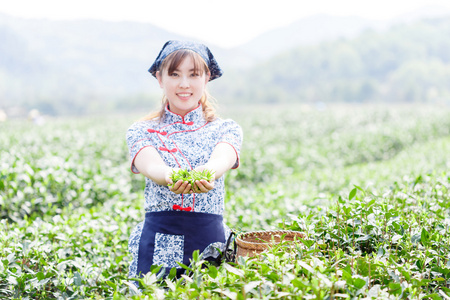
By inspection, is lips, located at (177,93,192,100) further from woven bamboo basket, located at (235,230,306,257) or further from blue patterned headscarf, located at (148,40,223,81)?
woven bamboo basket, located at (235,230,306,257)

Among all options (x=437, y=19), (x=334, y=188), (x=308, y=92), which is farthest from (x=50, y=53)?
(x=334, y=188)

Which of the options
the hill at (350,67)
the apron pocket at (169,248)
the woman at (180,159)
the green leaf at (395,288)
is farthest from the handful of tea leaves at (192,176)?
the hill at (350,67)

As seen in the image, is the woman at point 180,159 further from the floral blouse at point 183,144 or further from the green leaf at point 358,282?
the green leaf at point 358,282

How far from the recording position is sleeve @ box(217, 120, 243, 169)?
7.18 feet

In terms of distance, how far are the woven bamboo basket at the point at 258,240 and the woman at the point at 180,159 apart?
0.19 meters

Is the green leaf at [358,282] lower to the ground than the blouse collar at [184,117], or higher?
lower

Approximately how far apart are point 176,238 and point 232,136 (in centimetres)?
56

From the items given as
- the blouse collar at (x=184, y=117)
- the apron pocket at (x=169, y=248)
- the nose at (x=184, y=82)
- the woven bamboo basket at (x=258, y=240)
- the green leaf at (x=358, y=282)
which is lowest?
the apron pocket at (x=169, y=248)

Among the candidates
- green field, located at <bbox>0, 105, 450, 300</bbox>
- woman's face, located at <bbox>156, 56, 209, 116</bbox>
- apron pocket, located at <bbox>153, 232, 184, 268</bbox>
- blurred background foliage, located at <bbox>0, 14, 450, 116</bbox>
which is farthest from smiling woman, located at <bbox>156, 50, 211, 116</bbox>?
blurred background foliage, located at <bbox>0, 14, 450, 116</bbox>

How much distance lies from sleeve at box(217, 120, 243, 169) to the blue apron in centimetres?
34

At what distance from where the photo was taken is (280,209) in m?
4.05

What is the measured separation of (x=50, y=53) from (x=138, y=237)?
11234cm

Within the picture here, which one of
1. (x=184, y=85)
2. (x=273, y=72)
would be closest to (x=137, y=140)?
(x=184, y=85)

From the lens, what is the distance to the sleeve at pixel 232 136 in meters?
2.19
